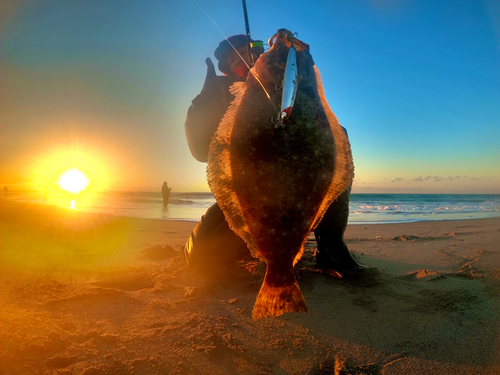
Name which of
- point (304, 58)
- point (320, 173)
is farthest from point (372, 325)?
point (304, 58)

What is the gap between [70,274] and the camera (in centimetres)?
333

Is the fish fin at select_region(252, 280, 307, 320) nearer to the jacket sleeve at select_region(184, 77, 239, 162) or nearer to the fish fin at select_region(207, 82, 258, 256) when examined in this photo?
the fish fin at select_region(207, 82, 258, 256)

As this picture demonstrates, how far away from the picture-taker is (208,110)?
2816 millimetres

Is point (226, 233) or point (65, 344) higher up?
point (226, 233)

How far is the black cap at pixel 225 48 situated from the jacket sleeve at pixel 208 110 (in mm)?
573

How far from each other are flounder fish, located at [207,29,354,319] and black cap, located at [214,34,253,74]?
5.03 ft

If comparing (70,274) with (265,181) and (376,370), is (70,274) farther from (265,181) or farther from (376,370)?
(376,370)

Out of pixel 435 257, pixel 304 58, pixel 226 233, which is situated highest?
pixel 304 58

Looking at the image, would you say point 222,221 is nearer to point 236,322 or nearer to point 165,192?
point 236,322

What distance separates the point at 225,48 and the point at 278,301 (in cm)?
284

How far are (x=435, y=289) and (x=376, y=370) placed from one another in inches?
63.9

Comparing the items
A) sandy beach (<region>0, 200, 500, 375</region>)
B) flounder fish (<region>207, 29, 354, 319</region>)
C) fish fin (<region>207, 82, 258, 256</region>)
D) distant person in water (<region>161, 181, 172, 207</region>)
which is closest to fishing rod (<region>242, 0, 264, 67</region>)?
flounder fish (<region>207, 29, 354, 319</region>)

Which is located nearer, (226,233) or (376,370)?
(376,370)

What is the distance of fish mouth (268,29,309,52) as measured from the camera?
173cm
